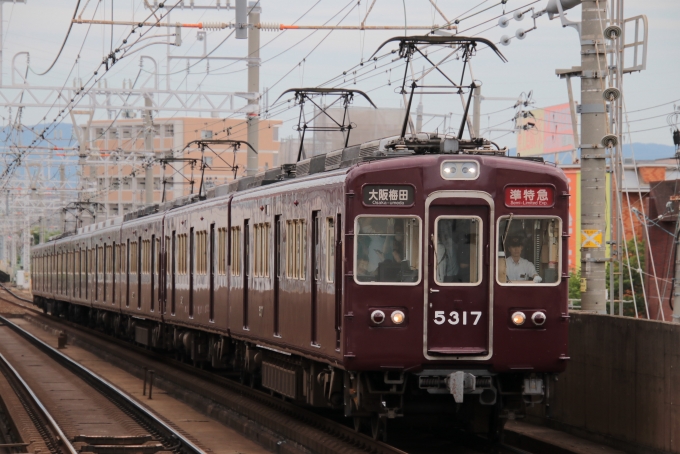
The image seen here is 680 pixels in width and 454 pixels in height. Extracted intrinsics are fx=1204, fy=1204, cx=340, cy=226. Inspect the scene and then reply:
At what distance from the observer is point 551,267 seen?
1080cm

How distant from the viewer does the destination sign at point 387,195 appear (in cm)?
1066

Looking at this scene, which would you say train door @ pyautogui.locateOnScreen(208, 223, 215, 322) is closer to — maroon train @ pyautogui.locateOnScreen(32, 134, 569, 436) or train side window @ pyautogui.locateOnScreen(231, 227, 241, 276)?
train side window @ pyautogui.locateOnScreen(231, 227, 241, 276)

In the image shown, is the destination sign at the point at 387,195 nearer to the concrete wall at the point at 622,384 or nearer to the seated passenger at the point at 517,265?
the seated passenger at the point at 517,265

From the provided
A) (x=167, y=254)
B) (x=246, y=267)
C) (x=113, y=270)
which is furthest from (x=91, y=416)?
(x=113, y=270)

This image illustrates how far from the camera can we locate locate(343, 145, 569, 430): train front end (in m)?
10.6

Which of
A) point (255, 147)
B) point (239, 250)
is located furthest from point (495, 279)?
point (255, 147)

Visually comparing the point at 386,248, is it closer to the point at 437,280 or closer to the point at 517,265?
the point at 437,280

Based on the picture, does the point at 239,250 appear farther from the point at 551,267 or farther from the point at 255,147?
the point at 255,147

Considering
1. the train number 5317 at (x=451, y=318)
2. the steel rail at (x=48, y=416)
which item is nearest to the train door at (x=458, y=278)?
the train number 5317 at (x=451, y=318)

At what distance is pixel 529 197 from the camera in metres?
10.8

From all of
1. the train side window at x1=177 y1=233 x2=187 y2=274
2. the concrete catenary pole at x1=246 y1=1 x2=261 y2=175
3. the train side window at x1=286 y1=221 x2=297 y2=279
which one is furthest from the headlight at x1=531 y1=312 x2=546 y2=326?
the concrete catenary pole at x1=246 y1=1 x2=261 y2=175

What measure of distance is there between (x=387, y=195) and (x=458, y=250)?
807mm

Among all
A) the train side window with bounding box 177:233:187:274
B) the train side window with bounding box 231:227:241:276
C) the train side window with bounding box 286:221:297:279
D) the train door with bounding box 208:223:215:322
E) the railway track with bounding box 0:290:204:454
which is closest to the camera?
the railway track with bounding box 0:290:204:454

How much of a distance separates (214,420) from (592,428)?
5.38m
